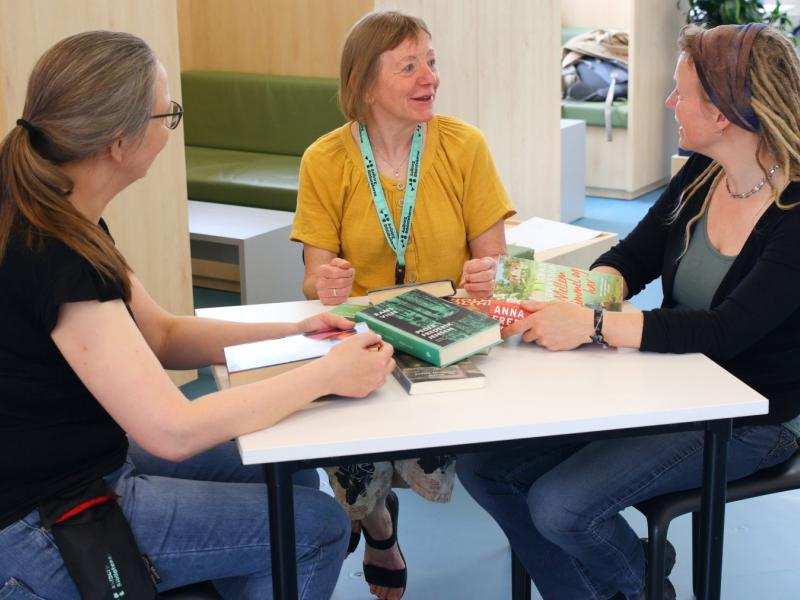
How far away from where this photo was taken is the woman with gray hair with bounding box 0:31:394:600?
5.52 feet

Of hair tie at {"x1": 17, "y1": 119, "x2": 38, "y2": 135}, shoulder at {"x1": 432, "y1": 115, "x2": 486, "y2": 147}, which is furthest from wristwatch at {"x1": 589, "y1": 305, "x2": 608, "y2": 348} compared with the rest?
hair tie at {"x1": 17, "y1": 119, "x2": 38, "y2": 135}

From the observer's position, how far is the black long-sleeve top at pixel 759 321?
209cm

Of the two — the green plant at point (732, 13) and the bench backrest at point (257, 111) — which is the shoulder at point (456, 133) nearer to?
the bench backrest at point (257, 111)

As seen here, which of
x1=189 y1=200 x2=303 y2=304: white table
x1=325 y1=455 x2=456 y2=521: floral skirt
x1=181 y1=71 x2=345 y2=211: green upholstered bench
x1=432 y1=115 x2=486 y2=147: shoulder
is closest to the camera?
x1=325 y1=455 x2=456 y2=521: floral skirt

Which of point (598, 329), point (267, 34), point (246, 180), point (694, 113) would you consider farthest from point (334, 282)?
point (267, 34)

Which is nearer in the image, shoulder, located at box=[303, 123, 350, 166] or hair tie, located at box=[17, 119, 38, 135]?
hair tie, located at box=[17, 119, 38, 135]

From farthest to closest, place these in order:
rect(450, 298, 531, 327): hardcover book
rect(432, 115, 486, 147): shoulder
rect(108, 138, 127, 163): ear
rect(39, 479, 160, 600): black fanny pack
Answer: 1. rect(432, 115, 486, 147): shoulder
2. rect(450, 298, 531, 327): hardcover book
3. rect(108, 138, 127, 163): ear
4. rect(39, 479, 160, 600): black fanny pack

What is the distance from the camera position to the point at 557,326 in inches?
82.7

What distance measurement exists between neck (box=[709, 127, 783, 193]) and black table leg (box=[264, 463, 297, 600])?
1.15m

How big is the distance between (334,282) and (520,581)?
813mm

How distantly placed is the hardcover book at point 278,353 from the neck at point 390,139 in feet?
2.44

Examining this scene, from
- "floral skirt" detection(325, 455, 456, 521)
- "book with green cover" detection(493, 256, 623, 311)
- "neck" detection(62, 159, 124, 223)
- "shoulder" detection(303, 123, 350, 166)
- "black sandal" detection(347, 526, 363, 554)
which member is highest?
"neck" detection(62, 159, 124, 223)

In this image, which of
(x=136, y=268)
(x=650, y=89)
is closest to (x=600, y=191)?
(x=650, y=89)

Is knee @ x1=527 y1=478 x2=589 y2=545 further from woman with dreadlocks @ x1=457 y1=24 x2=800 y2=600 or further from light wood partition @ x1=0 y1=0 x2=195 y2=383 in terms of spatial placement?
light wood partition @ x1=0 y1=0 x2=195 y2=383
